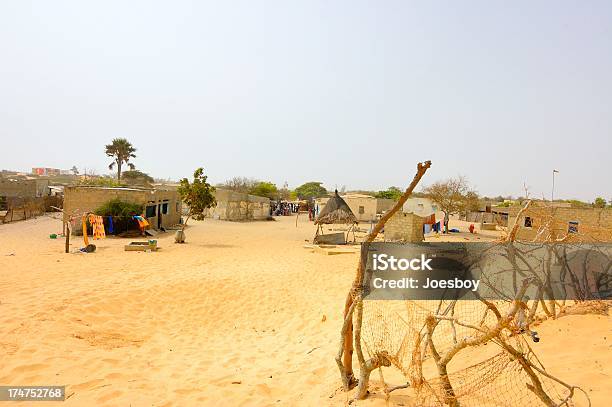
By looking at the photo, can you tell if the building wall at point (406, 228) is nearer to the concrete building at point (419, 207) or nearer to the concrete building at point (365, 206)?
the concrete building at point (419, 207)

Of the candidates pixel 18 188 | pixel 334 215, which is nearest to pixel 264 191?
pixel 18 188

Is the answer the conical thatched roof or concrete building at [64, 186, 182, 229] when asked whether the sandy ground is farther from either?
concrete building at [64, 186, 182, 229]

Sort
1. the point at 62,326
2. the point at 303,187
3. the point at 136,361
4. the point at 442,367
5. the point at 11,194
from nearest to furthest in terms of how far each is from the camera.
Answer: the point at 442,367 < the point at 136,361 < the point at 62,326 < the point at 11,194 < the point at 303,187

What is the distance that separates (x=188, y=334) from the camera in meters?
6.64

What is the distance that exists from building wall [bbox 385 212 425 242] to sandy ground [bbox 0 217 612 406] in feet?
24.5

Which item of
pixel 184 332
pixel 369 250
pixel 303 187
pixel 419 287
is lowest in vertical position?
pixel 184 332

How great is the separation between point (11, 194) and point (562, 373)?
42.0 metres

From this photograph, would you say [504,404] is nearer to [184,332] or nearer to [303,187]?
[184,332]

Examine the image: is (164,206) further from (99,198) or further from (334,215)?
(334,215)

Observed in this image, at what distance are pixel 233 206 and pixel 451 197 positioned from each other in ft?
60.3

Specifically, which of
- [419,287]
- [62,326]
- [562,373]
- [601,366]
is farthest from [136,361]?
[601,366]

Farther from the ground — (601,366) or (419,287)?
(419,287)

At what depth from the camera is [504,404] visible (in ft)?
11.0

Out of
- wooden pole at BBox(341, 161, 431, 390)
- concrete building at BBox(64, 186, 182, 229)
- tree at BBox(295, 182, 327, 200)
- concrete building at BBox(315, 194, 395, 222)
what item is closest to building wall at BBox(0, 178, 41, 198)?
concrete building at BBox(64, 186, 182, 229)
